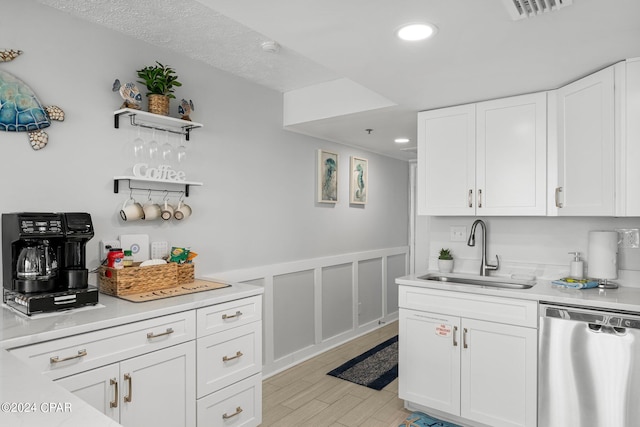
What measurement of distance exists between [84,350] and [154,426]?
0.53 meters

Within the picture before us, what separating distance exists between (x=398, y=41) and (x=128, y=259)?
1837mm

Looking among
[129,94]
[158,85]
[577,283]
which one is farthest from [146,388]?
[577,283]

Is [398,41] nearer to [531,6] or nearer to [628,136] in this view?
[531,6]

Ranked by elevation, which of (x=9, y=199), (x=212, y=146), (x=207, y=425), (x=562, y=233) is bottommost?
(x=207, y=425)

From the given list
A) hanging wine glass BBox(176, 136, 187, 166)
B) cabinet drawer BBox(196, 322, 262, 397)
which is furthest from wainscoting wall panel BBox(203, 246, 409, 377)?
hanging wine glass BBox(176, 136, 187, 166)

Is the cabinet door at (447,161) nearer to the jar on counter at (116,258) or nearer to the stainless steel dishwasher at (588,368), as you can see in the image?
the stainless steel dishwasher at (588,368)

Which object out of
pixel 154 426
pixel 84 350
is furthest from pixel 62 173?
pixel 154 426

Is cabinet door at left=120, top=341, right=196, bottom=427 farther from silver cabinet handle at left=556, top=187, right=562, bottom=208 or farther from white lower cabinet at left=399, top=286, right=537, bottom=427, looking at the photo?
silver cabinet handle at left=556, top=187, right=562, bottom=208

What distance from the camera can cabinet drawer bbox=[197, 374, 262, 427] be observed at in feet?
7.02

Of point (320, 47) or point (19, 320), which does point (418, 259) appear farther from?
point (19, 320)

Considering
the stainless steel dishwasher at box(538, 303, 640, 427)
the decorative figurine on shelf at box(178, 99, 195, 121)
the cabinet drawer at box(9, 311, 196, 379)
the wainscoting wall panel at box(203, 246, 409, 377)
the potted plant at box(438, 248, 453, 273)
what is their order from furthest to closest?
1. the wainscoting wall panel at box(203, 246, 409, 377)
2. the potted plant at box(438, 248, 453, 273)
3. the decorative figurine on shelf at box(178, 99, 195, 121)
4. the stainless steel dishwasher at box(538, 303, 640, 427)
5. the cabinet drawer at box(9, 311, 196, 379)

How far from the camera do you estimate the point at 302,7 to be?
5.18 feet

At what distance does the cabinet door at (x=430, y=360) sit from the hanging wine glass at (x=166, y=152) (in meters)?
1.85

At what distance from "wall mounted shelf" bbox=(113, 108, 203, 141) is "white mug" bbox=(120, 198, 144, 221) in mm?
456
